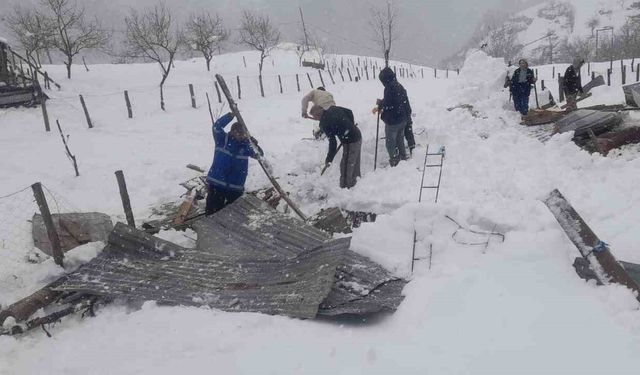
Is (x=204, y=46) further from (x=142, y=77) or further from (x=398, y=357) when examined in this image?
(x=398, y=357)

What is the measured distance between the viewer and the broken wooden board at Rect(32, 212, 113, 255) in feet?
A: 18.4

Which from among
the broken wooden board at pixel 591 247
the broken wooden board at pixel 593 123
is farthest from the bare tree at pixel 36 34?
the broken wooden board at pixel 591 247

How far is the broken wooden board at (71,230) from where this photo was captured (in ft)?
18.4

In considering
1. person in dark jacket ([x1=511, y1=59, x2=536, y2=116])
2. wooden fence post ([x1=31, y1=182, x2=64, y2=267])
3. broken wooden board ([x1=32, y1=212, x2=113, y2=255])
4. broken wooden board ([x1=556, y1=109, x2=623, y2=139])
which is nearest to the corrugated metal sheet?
broken wooden board ([x1=32, y1=212, x2=113, y2=255])

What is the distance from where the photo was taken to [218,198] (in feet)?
19.7

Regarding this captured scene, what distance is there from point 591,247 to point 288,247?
2.84 meters

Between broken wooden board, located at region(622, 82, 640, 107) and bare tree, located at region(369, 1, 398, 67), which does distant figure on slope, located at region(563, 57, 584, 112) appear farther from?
bare tree, located at region(369, 1, 398, 67)

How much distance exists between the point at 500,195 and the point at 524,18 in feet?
466

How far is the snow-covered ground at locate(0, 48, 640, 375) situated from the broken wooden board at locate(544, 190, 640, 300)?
0.35 feet

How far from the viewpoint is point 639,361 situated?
8.54 ft

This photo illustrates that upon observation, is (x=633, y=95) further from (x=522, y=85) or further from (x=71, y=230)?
(x=71, y=230)

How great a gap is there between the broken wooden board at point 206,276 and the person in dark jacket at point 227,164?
1060mm

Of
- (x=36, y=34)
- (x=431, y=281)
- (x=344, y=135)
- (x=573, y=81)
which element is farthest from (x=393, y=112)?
(x=36, y=34)

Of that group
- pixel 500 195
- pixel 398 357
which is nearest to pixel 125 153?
pixel 500 195
